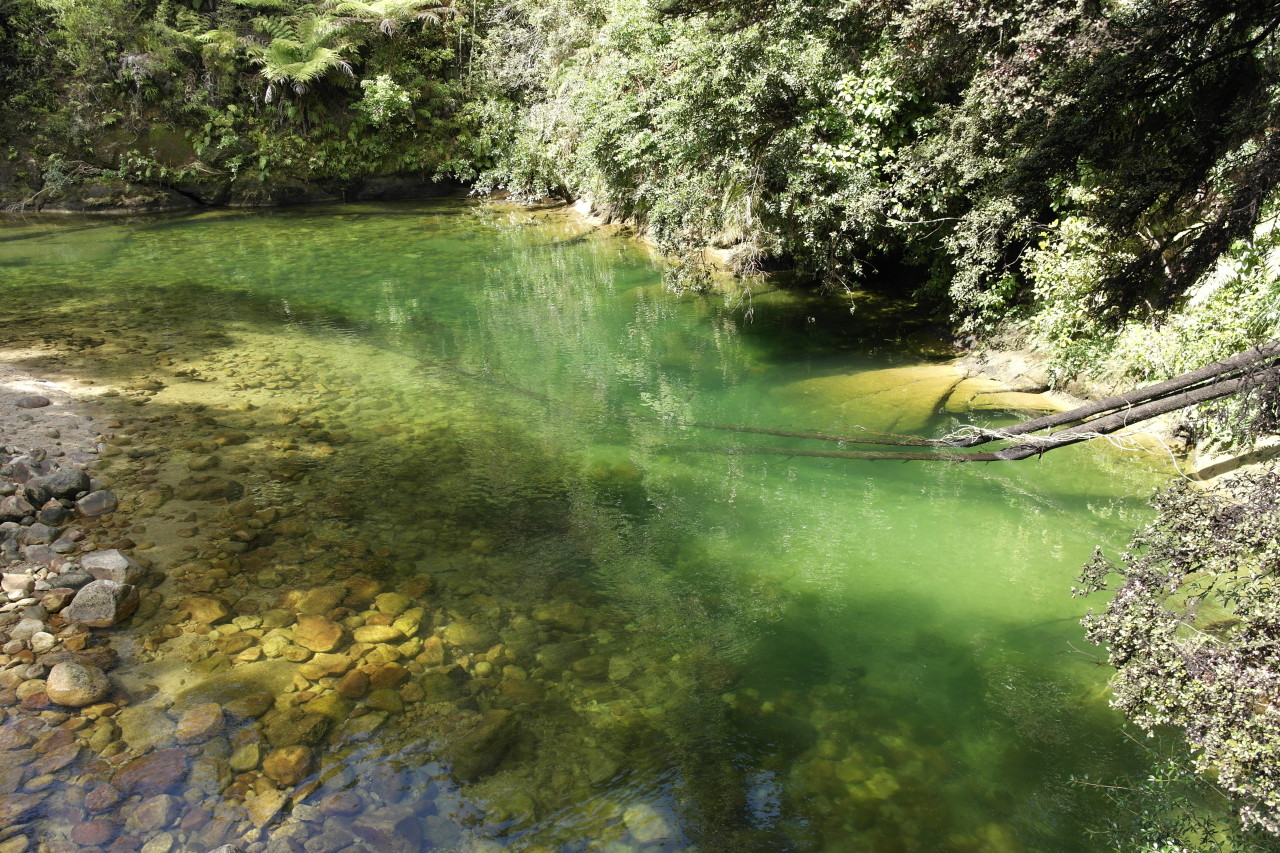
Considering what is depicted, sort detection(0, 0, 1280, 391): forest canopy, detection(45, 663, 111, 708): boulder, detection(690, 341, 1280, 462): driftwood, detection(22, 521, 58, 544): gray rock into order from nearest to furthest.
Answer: detection(690, 341, 1280, 462): driftwood, detection(45, 663, 111, 708): boulder, detection(22, 521, 58, 544): gray rock, detection(0, 0, 1280, 391): forest canopy

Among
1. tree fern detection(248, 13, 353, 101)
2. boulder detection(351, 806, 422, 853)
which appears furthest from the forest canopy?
boulder detection(351, 806, 422, 853)

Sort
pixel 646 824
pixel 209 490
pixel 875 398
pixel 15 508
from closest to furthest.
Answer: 1. pixel 646 824
2. pixel 15 508
3. pixel 209 490
4. pixel 875 398

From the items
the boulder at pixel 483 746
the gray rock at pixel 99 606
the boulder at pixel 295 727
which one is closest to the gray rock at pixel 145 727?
the boulder at pixel 295 727

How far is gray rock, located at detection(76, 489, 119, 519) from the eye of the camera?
5988mm

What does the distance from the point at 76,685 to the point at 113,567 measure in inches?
46.0

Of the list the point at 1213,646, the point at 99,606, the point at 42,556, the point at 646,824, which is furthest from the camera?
the point at 42,556

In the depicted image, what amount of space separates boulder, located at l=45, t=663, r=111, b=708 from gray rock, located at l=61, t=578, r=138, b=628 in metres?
0.46

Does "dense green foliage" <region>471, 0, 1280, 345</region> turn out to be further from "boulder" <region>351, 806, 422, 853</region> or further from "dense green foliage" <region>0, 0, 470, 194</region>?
"dense green foliage" <region>0, 0, 470, 194</region>

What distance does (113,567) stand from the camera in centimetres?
523

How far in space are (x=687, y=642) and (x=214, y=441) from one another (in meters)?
5.31

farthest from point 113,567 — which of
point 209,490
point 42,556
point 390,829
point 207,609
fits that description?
point 390,829

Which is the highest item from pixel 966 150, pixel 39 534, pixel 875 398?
pixel 966 150

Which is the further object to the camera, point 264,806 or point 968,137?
point 968,137

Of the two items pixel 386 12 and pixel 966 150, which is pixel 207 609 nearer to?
pixel 966 150
